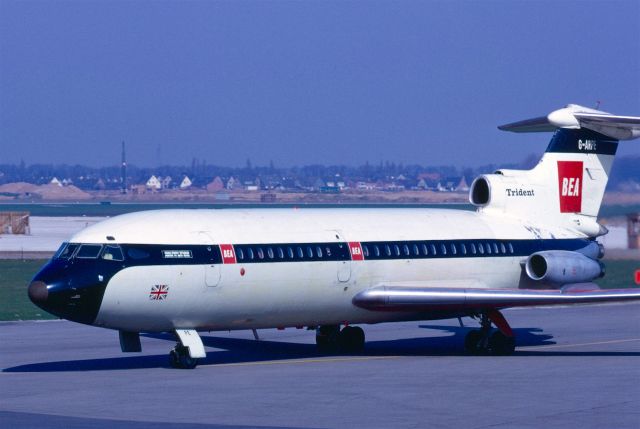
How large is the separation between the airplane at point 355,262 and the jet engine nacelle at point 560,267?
0.12 feet

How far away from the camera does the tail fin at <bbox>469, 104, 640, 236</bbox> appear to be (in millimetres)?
31594

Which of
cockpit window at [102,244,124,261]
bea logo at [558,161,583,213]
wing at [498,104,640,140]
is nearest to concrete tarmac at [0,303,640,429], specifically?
cockpit window at [102,244,124,261]

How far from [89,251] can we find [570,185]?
14101 millimetres

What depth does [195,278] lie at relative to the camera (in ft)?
81.5

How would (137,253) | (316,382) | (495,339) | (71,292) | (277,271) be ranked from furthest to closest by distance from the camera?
(495,339)
(277,271)
(137,253)
(71,292)
(316,382)

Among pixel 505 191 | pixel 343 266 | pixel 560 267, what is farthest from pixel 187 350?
pixel 505 191

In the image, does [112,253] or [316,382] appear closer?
[316,382]

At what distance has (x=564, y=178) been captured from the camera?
106 ft

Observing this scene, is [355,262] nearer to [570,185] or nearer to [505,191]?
[505,191]

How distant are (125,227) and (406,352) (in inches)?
324

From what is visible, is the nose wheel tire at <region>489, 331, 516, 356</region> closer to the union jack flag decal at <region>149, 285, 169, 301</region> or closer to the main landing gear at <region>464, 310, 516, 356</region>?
the main landing gear at <region>464, 310, 516, 356</region>

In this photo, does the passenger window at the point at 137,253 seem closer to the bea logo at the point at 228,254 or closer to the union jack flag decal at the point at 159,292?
the union jack flag decal at the point at 159,292

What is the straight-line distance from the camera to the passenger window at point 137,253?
80.1 ft

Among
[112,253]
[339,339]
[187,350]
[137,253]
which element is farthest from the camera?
[339,339]
